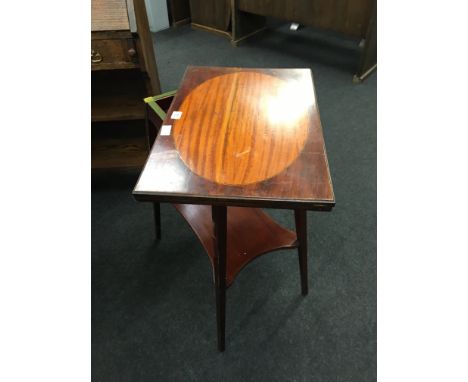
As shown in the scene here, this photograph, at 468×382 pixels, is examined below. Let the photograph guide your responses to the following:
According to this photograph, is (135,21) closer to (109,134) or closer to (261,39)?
(109,134)

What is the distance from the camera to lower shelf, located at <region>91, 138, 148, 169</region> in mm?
1700

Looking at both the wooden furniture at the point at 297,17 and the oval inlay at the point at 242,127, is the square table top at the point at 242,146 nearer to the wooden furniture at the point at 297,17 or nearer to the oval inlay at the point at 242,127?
the oval inlay at the point at 242,127

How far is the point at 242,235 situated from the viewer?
3.97 feet

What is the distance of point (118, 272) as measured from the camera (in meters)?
1.41

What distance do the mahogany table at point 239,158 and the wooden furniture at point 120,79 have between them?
0.27 m

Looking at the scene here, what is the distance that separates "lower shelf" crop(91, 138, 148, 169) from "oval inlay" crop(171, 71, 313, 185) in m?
0.80

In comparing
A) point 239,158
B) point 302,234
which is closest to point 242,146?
point 239,158

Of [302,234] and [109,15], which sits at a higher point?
[109,15]

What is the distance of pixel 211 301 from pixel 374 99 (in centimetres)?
196

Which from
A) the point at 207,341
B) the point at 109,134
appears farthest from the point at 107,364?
the point at 109,134

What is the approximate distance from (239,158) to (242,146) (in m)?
0.05

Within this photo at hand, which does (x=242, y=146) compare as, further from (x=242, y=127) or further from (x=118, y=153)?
(x=118, y=153)

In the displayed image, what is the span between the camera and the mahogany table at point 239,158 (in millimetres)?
718

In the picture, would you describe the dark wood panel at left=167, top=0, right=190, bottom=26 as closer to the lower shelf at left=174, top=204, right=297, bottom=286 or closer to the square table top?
the square table top
